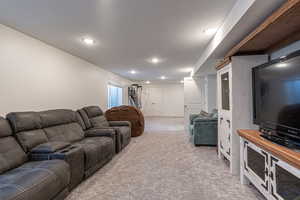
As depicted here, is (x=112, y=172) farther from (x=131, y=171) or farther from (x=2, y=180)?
(x=2, y=180)

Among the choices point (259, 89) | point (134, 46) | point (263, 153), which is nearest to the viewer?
point (263, 153)

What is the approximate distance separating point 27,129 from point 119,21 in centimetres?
202

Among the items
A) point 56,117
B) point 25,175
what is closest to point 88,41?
point 56,117

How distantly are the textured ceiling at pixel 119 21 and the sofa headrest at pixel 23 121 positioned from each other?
134 cm

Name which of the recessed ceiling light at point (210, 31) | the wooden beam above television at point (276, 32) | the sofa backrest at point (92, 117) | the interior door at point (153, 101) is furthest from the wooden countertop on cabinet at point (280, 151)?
the interior door at point (153, 101)

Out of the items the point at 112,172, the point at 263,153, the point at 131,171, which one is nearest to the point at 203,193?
the point at 263,153

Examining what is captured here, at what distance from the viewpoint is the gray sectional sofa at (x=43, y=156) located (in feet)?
5.08

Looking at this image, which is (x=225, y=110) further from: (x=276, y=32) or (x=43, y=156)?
(x=43, y=156)

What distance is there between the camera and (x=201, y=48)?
151 inches

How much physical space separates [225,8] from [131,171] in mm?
2707

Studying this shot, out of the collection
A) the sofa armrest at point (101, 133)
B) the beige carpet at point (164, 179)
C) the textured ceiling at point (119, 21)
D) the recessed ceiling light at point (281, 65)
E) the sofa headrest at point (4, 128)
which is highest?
the textured ceiling at point (119, 21)

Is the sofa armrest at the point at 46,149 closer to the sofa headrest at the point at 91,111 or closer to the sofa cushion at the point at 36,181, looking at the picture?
the sofa cushion at the point at 36,181

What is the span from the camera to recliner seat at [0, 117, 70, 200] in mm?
1423

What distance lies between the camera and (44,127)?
9.14ft
